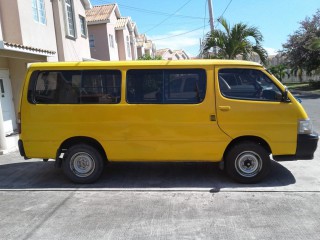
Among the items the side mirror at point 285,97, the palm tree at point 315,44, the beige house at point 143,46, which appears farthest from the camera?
the beige house at point 143,46

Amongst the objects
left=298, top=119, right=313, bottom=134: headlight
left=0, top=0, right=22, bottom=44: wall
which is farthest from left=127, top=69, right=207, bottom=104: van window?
left=0, top=0, right=22, bottom=44: wall

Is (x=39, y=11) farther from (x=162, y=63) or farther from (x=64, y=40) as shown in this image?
(x=162, y=63)

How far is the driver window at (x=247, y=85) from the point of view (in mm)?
5773

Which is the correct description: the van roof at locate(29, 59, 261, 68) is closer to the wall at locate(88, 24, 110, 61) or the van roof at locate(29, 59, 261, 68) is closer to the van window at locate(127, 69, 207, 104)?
the van window at locate(127, 69, 207, 104)

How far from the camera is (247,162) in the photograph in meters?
5.94

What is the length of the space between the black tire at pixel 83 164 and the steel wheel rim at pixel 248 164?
2317mm

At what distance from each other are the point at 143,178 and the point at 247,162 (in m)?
1.85

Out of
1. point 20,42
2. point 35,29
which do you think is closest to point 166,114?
point 20,42

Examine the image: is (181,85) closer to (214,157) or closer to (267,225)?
(214,157)

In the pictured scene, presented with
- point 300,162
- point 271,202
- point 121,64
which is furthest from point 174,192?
point 300,162

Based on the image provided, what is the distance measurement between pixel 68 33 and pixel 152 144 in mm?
11320

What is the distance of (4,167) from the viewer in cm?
762

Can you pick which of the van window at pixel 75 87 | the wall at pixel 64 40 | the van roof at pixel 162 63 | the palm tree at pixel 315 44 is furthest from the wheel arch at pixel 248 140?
the palm tree at pixel 315 44

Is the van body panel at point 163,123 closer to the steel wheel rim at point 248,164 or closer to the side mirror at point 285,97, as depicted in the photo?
the side mirror at point 285,97
